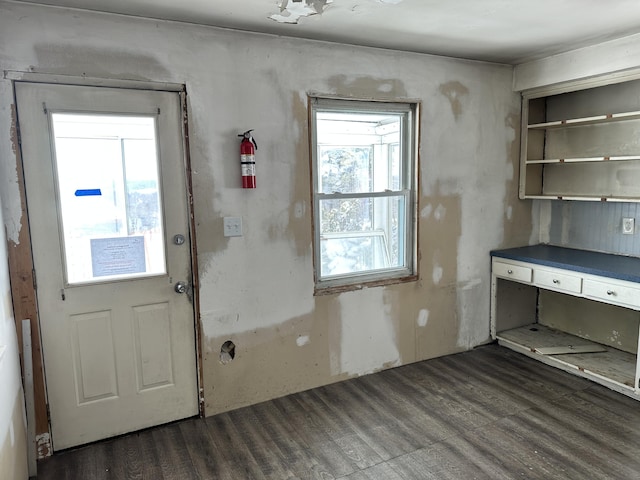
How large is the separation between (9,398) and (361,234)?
230 cm

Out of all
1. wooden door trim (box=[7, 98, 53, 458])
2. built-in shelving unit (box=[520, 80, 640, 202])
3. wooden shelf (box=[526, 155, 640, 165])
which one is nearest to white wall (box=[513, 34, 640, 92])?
built-in shelving unit (box=[520, 80, 640, 202])

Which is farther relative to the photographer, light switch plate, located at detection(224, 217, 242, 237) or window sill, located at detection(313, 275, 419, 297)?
window sill, located at detection(313, 275, 419, 297)

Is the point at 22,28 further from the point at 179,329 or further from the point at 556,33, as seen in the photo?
the point at 556,33

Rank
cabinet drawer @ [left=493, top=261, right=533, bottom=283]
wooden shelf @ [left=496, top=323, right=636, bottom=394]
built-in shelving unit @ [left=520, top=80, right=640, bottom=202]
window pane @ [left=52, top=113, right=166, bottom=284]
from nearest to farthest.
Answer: window pane @ [left=52, top=113, right=166, bottom=284]
wooden shelf @ [left=496, top=323, right=636, bottom=394]
built-in shelving unit @ [left=520, top=80, right=640, bottom=202]
cabinet drawer @ [left=493, top=261, right=533, bottom=283]

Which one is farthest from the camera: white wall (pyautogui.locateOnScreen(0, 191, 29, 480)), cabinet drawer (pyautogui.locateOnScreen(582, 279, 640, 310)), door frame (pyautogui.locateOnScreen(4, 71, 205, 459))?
cabinet drawer (pyautogui.locateOnScreen(582, 279, 640, 310))

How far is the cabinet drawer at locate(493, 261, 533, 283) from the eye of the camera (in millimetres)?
3514

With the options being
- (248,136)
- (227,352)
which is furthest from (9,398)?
(248,136)

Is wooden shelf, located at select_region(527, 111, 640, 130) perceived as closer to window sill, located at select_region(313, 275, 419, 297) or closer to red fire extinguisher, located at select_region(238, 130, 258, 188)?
window sill, located at select_region(313, 275, 419, 297)

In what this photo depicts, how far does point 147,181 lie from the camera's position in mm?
2535

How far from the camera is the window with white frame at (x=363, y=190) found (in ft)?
10.2

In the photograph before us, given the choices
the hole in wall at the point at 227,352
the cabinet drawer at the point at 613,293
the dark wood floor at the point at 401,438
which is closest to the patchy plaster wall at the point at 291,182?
the hole in wall at the point at 227,352

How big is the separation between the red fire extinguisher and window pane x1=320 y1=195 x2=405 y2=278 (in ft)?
1.99

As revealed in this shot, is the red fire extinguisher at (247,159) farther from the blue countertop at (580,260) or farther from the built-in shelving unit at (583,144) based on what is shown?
the built-in shelving unit at (583,144)

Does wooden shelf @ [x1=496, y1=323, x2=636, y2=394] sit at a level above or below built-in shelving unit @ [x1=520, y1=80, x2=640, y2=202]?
below
